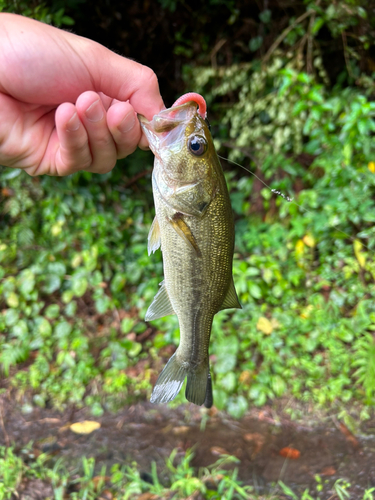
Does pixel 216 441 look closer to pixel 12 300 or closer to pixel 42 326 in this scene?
pixel 42 326

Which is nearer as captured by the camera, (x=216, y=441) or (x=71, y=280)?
(x=216, y=441)

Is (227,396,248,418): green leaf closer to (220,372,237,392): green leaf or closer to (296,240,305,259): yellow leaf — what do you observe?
(220,372,237,392): green leaf

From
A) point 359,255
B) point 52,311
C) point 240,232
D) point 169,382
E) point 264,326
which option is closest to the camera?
point 169,382

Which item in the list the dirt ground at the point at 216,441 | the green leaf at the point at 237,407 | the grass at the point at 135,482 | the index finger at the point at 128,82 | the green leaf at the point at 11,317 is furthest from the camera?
the green leaf at the point at 11,317

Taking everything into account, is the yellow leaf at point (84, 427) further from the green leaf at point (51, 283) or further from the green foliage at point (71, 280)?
the green leaf at point (51, 283)

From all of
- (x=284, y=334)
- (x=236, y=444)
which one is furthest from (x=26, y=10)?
(x=236, y=444)

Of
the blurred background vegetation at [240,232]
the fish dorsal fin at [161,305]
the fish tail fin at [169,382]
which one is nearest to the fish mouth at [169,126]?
the fish dorsal fin at [161,305]

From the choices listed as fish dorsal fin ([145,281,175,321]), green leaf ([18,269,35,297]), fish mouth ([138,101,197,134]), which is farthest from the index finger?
green leaf ([18,269,35,297])

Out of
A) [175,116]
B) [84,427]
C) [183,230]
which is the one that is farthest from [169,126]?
[84,427]
